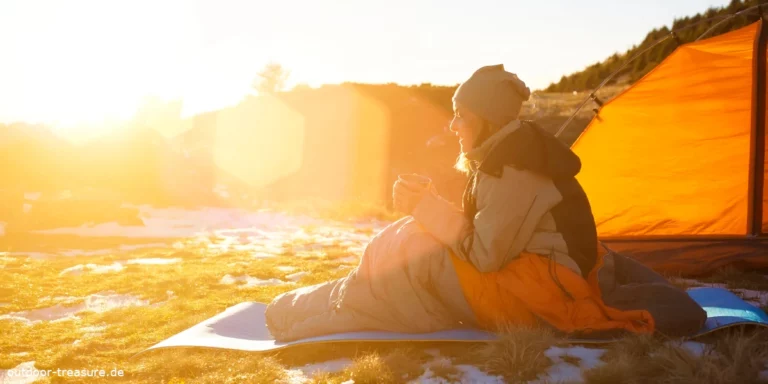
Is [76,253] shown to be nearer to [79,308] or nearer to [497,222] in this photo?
[79,308]

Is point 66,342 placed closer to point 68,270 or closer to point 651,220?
point 68,270

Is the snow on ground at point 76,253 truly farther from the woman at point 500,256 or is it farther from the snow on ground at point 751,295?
the snow on ground at point 751,295

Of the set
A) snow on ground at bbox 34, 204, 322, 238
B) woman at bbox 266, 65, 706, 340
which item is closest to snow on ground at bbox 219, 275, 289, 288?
woman at bbox 266, 65, 706, 340

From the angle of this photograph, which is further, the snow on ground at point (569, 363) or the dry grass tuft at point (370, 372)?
the dry grass tuft at point (370, 372)

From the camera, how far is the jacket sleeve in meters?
2.81

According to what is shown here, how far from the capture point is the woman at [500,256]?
287 cm

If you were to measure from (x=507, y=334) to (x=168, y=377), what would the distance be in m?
1.81

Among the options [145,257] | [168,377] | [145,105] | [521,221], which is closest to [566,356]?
[521,221]

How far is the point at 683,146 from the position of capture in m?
5.89

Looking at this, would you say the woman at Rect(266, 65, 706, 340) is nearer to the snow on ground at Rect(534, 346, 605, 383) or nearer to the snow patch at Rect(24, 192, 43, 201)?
the snow on ground at Rect(534, 346, 605, 383)

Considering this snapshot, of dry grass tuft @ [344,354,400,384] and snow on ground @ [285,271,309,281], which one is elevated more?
dry grass tuft @ [344,354,400,384]

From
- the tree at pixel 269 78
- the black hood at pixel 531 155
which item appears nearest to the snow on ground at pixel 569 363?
the black hood at pixel 531 155

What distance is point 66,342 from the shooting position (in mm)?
3895

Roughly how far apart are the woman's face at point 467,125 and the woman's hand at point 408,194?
13.7 inches
